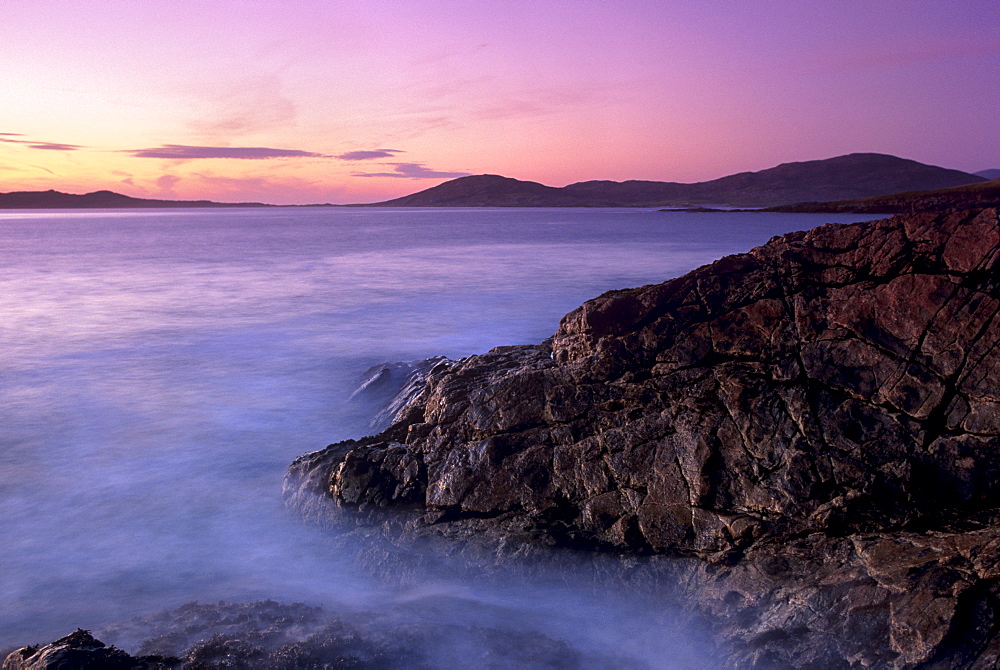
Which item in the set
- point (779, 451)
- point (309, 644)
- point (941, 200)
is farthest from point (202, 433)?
point (941, 200)

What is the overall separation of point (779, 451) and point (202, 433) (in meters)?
9.67

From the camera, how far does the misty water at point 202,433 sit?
704 cm

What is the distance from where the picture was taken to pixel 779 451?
6.33 m

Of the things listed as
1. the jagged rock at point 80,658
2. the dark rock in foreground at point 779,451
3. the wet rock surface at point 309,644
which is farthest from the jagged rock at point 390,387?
the jagged rock at point 80,658

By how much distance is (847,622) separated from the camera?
5.27 metres

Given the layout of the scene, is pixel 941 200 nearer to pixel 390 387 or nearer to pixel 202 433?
pixel 390 387

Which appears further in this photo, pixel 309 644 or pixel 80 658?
pixel 309 644

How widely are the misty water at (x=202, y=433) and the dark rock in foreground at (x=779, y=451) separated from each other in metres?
0.81

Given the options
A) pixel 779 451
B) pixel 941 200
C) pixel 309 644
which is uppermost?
pixel 941 200

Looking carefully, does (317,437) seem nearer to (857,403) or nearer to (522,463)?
(522,463)

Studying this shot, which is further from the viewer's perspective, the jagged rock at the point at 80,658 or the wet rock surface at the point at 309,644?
the wet rock surface at the point at 309,644

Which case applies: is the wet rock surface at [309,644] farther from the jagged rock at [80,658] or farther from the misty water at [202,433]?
the misty water at [202,433]

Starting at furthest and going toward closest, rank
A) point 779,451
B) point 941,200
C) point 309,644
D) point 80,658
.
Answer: point 941,200, point 779,451, point 309,644, point 80,658

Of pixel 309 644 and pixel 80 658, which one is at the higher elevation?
pixel 80 658
